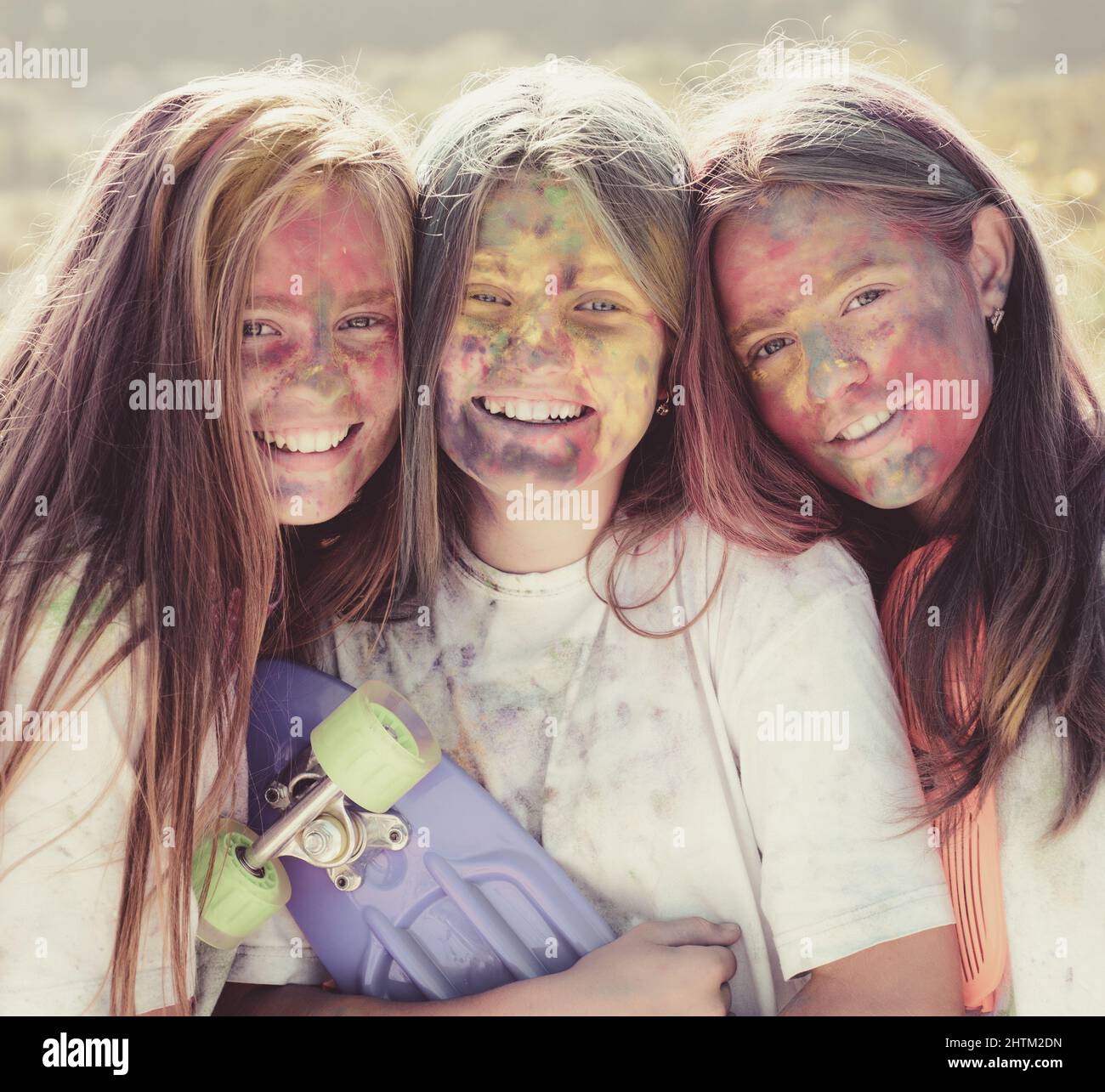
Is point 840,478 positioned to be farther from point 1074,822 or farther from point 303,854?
point 303,854

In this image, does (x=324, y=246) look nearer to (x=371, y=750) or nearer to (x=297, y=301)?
(x=297, y=301)

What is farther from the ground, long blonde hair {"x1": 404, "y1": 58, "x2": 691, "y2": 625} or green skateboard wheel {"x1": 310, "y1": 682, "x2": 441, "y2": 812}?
long blonde hair {"x1": 404, "y1": 58, "x2": 691, "y2": 625}

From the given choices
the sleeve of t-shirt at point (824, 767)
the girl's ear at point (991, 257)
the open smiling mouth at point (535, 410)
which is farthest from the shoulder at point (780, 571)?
the girl's ear at point (991, 257)

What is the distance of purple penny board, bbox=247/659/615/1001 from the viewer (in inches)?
60.1

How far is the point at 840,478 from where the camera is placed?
63.4 inches

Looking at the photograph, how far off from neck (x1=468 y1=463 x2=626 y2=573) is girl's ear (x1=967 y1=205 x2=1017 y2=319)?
0.53m

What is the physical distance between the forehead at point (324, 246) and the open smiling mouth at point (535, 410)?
0.21 metres

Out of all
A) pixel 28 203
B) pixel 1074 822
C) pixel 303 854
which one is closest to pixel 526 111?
pixel 303 854

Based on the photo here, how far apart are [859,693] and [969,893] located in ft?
0.95

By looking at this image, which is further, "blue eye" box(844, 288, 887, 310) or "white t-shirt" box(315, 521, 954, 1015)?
"blue eye" box(844, 288, 887, 310)

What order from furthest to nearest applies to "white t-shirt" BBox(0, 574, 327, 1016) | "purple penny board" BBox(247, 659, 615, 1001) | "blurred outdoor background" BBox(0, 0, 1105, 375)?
"blurred outdoor background" BBox(0, 0, 1105, 375) < "purple penny board" BBox(247, 659, 615, 1001) < "white t-shirt" BBox(0, 574, 327, 1016)

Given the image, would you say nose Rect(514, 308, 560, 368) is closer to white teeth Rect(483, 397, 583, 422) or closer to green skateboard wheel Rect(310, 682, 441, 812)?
white teeth Rect(483, 397, 583, 422)

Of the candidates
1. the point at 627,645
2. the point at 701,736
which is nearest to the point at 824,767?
the point at 701,736

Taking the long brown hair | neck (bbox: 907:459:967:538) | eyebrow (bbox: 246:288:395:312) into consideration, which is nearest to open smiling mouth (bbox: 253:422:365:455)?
eyebrow (bbox: 246:288:395:312)
